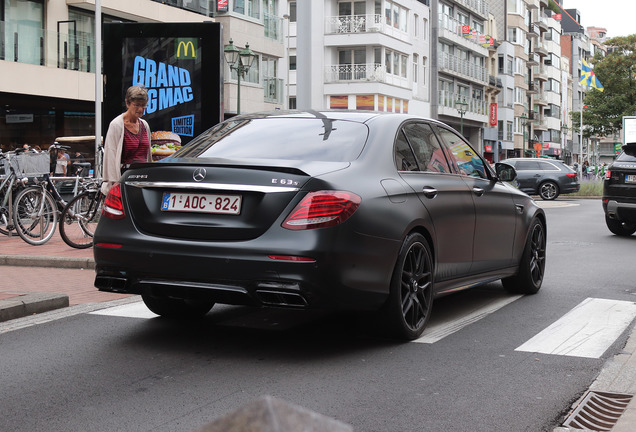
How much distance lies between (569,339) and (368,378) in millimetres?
1914

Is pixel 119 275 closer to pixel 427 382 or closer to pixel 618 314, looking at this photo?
pixel 427 382

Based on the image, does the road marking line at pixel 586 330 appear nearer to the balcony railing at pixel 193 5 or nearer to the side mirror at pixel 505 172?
the side mirror at pixel 505 172

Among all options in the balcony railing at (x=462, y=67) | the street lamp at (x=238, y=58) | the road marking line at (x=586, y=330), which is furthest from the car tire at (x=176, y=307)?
the balcony railing at (x=462, y=67)

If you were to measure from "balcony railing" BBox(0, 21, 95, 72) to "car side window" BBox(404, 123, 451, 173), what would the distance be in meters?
24.1

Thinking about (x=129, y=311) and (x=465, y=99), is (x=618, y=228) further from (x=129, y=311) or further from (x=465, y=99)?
(x=465, y=99)

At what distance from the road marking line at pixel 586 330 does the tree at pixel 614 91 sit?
7037 cm

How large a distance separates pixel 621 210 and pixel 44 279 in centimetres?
1080

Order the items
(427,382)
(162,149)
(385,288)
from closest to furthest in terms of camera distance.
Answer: (427,382), (385,288), (162,149)

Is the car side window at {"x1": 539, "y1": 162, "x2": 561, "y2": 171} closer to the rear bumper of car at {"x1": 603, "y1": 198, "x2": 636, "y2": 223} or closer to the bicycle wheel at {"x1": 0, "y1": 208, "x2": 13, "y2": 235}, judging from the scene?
the rear bumper of car at {"x1": 603, "y1": 198, "x2": 636, "y2": 223}

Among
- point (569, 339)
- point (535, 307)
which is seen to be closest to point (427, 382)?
point (569, 339)

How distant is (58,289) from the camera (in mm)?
8414

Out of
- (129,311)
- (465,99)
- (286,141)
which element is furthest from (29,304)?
(465,99)

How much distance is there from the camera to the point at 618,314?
7.38 m

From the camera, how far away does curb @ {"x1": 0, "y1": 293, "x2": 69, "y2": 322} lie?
6.77 m
